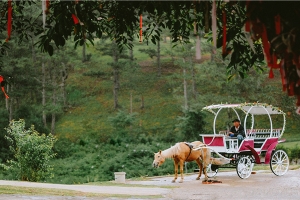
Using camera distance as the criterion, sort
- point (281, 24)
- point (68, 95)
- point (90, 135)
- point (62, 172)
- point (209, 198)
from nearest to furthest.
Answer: point (281, 24), point (209, 198), point (62, 172), point (90, 135), point (68, 95)

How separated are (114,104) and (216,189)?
25.3 m

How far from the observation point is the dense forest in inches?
968

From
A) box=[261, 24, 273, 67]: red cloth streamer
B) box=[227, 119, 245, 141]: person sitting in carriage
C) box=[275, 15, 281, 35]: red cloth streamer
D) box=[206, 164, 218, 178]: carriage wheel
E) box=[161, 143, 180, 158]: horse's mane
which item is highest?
box=[275, 15, 281, 35]: red cloth streamer

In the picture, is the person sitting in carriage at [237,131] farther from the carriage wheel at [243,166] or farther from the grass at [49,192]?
the grass at [49,192]

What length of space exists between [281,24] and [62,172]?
67.2ft

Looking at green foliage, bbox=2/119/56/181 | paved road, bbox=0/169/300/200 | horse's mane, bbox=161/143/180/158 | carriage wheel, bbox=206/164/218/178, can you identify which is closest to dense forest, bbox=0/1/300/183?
green foliage, bbox=2/119/56/181

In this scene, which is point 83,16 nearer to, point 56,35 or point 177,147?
point 56,35

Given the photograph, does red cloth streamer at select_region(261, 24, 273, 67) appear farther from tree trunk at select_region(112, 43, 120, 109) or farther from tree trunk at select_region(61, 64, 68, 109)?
tree trunk at select_region(61, 64, 68, 109)

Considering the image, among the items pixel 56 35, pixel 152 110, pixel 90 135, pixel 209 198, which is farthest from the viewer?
pixel 152 110

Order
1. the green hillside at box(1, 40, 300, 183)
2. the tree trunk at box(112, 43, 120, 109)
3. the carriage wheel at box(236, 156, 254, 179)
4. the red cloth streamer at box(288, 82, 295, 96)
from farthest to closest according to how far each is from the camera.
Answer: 1. the tree trunk at box(112, 43, 120, 109)
2. the green hillside at box(1, 40, 300, 183)
3. the carriage wheel at box(236, 156, 254, 179)
4. the red cloth streamer at box(288, 82, 295, 96)

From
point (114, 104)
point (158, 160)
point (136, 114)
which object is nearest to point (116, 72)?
point (114, 104)

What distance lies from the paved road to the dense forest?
19.5 ft

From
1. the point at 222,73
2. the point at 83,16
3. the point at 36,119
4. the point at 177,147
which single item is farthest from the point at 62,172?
the point at 83,16

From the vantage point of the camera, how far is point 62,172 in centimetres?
2312
